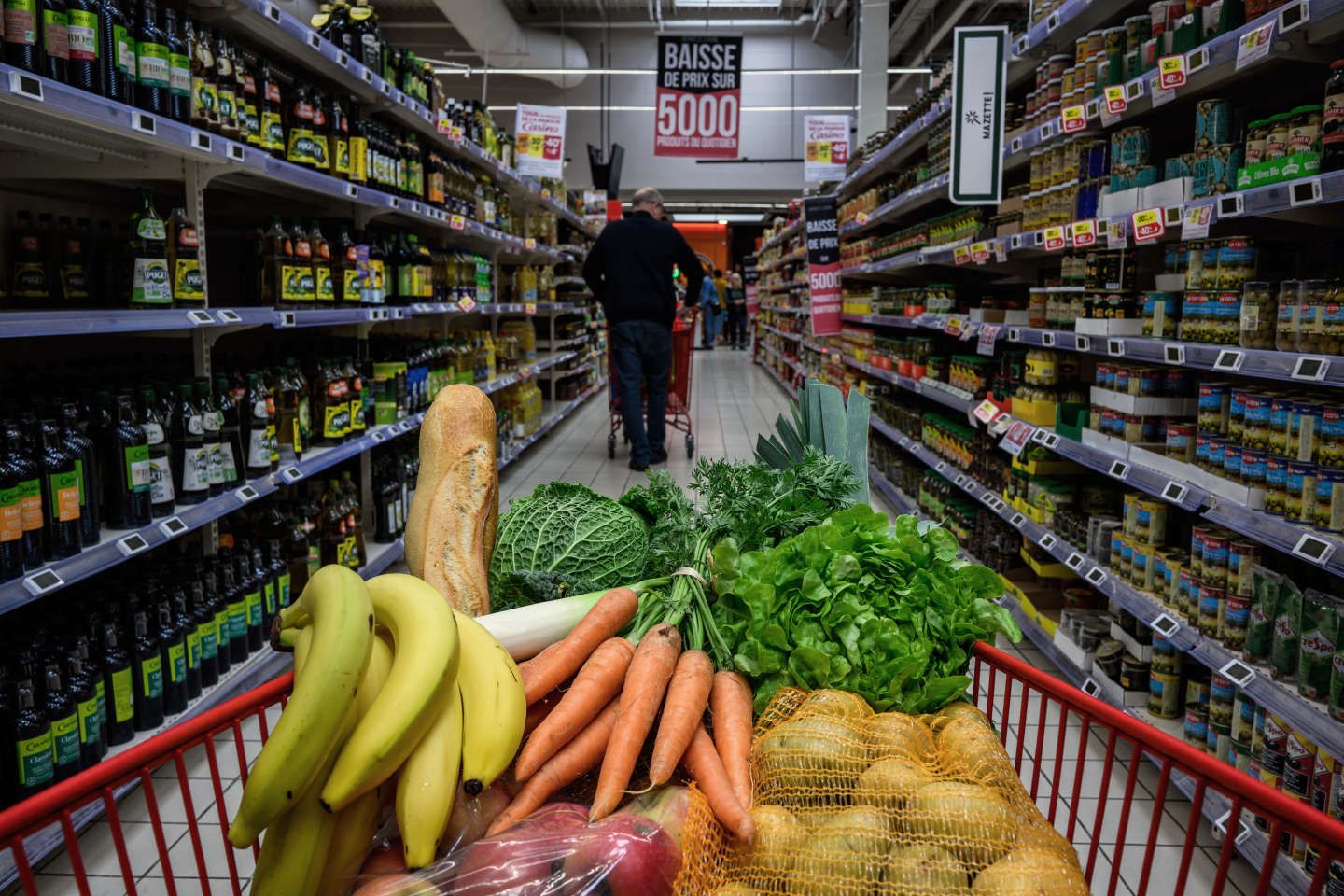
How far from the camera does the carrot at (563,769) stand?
1138 millimetres

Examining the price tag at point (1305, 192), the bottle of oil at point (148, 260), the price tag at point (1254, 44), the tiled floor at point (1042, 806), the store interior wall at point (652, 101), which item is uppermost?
the store interior wall at point (652, 101)

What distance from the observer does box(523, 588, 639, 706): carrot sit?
1.36m

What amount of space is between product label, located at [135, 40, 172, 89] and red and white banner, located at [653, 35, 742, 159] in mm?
9214

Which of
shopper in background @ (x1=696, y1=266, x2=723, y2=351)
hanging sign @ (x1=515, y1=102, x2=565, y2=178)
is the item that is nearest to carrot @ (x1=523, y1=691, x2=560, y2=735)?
hanging sign @ (x1=515, y1=102, x2=565, y2=178)

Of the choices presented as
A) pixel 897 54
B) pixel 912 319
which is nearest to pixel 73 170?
pixel 912 319

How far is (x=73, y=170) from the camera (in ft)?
9.58

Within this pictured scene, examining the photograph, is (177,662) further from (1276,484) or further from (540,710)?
(1276,484)

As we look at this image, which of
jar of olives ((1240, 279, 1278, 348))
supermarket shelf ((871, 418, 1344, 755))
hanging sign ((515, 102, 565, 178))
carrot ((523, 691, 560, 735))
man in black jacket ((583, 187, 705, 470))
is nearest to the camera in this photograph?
carrot ((523, 691, 560, 735))

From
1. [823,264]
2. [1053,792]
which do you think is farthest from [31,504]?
[823,264]

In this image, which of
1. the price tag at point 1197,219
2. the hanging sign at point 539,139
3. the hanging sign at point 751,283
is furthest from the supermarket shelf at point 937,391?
the hanging sign at point 751,283

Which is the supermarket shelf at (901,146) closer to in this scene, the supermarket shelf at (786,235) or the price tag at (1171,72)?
the price tag at (1171,72)

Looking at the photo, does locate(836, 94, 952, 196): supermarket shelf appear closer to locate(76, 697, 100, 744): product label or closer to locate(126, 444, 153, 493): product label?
locate(126, 444, 153, 493): product label

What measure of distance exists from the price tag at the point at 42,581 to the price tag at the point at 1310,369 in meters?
2.80

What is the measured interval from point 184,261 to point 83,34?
76 centimetres
